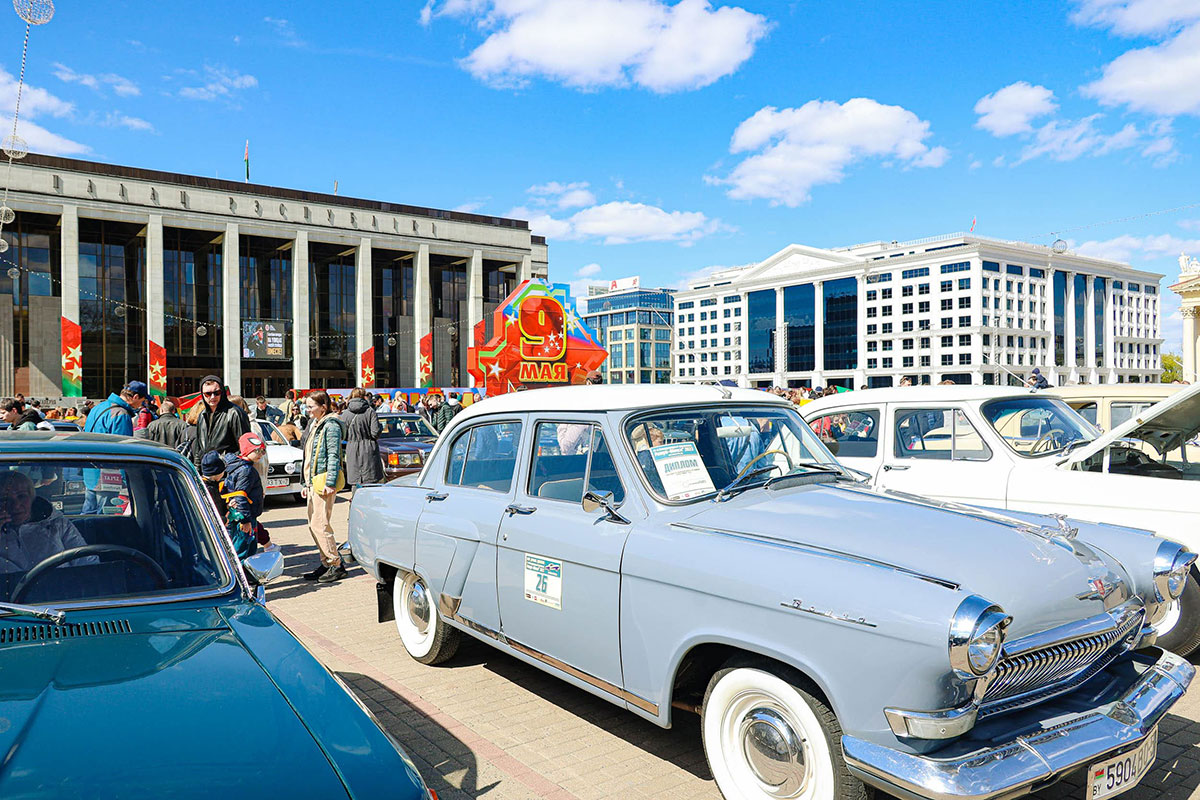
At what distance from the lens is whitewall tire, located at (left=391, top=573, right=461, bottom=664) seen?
531 cm

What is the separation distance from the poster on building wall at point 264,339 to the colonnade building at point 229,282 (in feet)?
0.29

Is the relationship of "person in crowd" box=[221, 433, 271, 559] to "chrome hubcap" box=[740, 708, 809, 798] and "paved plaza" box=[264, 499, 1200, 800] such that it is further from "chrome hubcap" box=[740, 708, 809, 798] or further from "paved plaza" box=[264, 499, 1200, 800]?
"chrome hubcap" box=[740, 708, 809, 798]

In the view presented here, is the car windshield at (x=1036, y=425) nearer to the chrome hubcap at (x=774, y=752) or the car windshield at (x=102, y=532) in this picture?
the chrome hubcap at (x=774, y=752)

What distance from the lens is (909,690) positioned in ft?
8.74

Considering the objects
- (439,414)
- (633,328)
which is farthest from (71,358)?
(633,328)

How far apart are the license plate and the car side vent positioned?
342 cm

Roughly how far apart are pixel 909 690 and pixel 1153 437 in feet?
13.8

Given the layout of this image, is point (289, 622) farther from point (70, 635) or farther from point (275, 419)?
point (275, 419)

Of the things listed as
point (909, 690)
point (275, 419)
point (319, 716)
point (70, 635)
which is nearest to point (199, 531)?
point (70, 635)

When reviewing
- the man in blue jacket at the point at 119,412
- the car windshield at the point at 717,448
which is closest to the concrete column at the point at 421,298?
the man in blue jacket at the point at 119,412

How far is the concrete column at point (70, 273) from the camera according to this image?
4444cm

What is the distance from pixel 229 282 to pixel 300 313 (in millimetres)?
4745

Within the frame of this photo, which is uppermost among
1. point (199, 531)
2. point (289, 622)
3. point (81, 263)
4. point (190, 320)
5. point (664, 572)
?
point (81, 263)

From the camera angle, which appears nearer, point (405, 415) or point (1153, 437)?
point (1153, 437)
